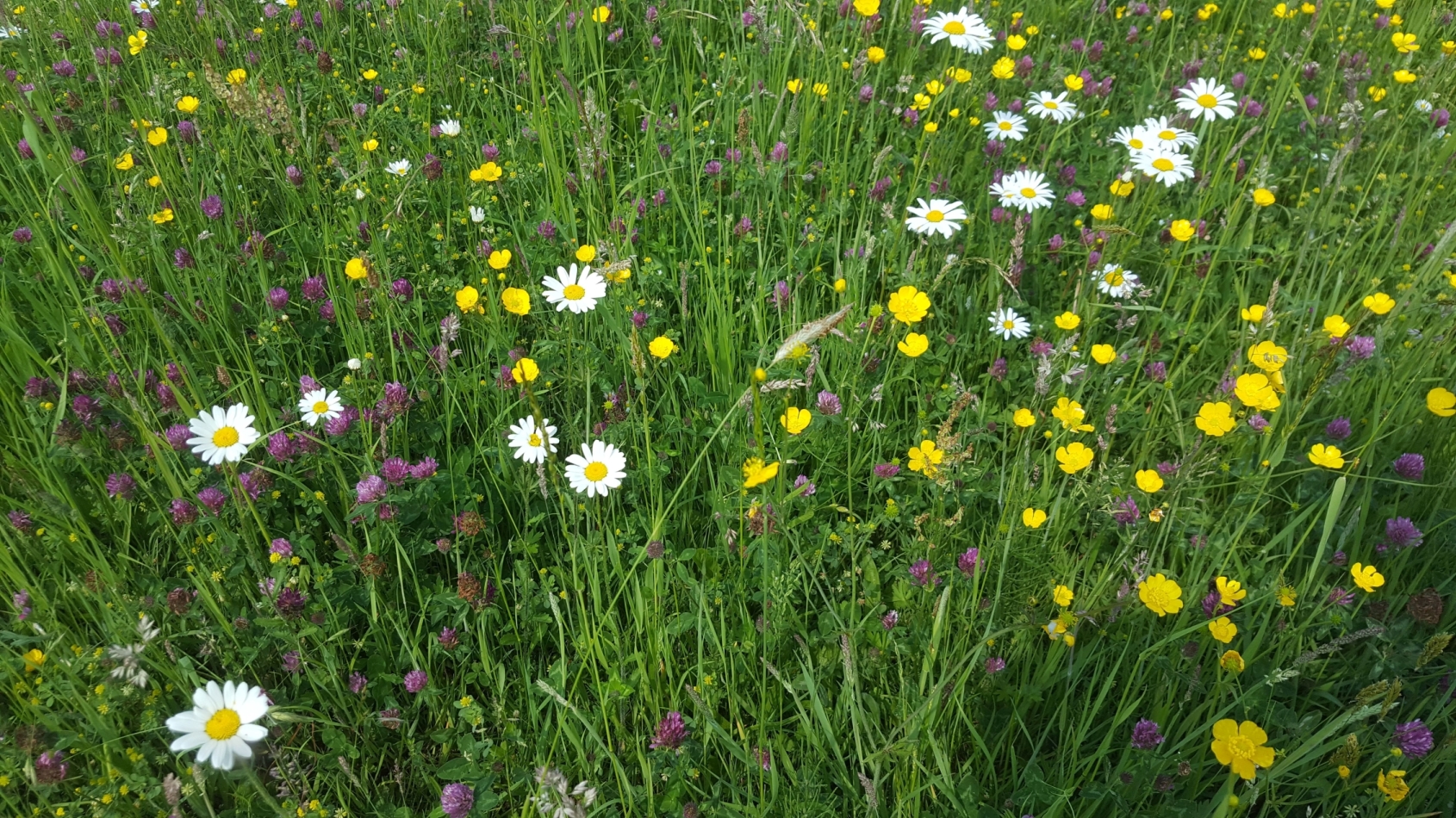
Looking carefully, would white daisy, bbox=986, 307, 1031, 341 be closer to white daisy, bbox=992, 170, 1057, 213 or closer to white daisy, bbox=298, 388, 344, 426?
white daisy, bbox=992, 170, 1057, 213

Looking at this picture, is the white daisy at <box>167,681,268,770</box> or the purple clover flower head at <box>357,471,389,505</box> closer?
the white daisy at <box>167,681,268,770</box>

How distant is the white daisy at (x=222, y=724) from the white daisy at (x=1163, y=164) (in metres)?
2.99

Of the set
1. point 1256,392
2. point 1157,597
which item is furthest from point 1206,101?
point 1157,597

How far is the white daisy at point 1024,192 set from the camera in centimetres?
282

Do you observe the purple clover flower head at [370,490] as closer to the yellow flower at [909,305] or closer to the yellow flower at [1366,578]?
the yellow flower at [909,305]

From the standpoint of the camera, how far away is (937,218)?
2631 millimetres

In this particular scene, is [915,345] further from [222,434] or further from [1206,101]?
[1206,101]

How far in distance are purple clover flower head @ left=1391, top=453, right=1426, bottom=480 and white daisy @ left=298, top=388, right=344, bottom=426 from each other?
2.87m

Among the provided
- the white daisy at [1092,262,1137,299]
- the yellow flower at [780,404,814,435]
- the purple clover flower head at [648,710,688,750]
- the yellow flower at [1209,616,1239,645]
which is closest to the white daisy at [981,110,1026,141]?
the white daisy at [1092,262,1137,299]

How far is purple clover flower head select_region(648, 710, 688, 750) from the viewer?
1.63 meters

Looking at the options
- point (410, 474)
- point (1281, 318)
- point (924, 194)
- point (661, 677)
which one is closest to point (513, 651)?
point (661, 677)

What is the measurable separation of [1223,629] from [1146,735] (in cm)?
27

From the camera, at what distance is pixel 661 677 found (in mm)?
1788

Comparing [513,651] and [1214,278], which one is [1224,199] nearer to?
[1214,278]
